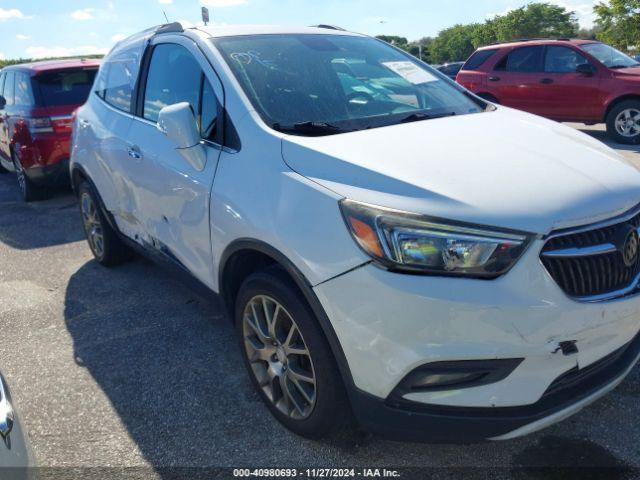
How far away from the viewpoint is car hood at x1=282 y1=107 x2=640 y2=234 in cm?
→ 196

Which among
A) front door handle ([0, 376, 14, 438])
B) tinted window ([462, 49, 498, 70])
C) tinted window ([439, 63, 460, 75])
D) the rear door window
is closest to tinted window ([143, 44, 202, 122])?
front door handle ([0, 376, 14, 438])

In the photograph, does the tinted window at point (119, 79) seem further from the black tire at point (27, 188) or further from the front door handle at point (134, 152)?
the black tire at point (27, 188)

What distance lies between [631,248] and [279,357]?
1.49 metres

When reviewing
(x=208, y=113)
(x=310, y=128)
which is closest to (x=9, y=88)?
(x=208, y=113)

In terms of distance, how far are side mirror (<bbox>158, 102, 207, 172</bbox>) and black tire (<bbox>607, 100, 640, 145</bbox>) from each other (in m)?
8.28

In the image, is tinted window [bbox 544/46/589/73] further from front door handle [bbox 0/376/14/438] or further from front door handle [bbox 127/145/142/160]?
front door handle [bbox 0/376/14/438]

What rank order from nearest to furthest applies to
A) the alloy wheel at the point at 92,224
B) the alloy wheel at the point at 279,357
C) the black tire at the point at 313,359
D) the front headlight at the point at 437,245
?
1. the front headlight at the point at 437,245
2. the black tire at the point at 313,359
3. the alloy wheel at the point at 279,357
4. the alloy wheel at the point at 92,224

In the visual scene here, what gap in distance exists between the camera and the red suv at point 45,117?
22.7 ft

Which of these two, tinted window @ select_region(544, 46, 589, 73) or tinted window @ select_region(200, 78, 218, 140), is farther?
tinted window @ select_region(544, 46, 589, 73)

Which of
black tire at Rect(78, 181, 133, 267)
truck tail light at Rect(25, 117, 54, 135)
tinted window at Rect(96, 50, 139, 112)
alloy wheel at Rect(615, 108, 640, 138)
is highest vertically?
Result: tinted window at Rect(96, 50, 139, 112)

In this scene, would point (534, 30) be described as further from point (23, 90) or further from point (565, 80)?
point (23, 90)

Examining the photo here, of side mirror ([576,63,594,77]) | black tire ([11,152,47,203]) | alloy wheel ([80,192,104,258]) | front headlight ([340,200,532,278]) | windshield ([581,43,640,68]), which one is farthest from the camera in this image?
windshield ([581,43,640,68])

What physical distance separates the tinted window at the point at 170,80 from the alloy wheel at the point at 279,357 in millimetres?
1186

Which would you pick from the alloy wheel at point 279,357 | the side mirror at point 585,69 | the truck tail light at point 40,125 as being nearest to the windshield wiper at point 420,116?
the alloy wheel at point 279,357
